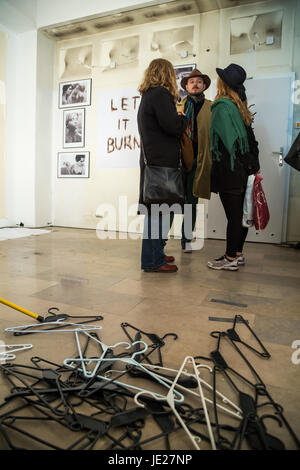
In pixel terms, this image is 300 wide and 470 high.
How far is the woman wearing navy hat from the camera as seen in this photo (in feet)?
8.25

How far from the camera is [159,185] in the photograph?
2344 mm

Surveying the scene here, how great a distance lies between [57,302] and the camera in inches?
74.8

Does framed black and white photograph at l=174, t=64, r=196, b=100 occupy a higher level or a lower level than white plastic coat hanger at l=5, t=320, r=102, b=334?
higher

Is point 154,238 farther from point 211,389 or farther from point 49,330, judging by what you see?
point 211,389

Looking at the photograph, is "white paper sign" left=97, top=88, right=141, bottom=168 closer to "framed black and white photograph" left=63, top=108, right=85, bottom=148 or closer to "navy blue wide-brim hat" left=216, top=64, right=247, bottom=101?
"framed black and white photograph" left=63, top=108, right=85, bottom=148

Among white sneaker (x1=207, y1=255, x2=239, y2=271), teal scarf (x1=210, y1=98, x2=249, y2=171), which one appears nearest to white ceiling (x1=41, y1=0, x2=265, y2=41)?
teal scarf (x1=210, y1=98, x2=249, y2=171)

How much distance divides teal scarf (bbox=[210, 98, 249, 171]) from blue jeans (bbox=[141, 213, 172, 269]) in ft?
2.23

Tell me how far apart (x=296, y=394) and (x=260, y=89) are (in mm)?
3966

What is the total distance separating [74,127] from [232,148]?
356cm

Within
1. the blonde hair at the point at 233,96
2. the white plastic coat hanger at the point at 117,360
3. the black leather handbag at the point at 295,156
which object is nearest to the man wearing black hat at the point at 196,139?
the blonde hair at the point at 233,96

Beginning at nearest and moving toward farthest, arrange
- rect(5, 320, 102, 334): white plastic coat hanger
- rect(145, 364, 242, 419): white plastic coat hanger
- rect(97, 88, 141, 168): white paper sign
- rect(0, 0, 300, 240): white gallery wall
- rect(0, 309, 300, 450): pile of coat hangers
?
rect(0, 309, 300, 450): pile of coat hangers < rect(145, 364, 242, 419): white plastic coat hanger < rect(5, 320, 102, 334): white plastic coat hanger < rect(0, 0, 300, 240): white gallery wall < rect(97, 88, 141, 168): white paper sign

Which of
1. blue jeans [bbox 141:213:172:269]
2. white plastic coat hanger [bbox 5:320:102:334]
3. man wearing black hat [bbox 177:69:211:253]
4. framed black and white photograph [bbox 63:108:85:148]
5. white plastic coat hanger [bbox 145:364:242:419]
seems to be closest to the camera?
white plastic coat hanger [bbox 145:364:242:419]

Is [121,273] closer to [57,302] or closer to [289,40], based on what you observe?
[57,302]

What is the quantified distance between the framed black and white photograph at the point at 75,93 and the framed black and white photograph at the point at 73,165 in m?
0.78
